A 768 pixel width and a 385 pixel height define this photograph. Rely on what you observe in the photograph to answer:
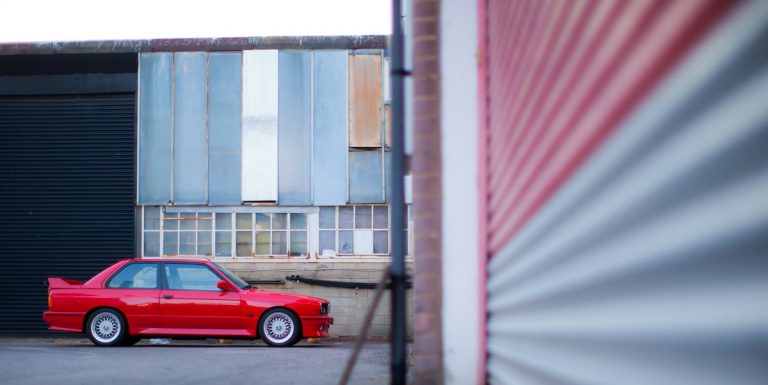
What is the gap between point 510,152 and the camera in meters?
2.83

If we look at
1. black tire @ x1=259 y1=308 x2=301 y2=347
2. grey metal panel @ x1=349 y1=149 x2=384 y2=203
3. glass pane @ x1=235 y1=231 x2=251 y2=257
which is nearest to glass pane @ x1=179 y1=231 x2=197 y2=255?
glass pane @ x1=235 y1=231 x2=251 y2=257

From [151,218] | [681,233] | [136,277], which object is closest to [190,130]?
[151,218]

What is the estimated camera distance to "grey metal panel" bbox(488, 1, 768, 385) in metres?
0.90

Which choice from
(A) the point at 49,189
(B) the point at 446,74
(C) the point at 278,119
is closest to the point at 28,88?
(A) the point at 49,189

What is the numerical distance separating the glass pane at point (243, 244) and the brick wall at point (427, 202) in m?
15.4

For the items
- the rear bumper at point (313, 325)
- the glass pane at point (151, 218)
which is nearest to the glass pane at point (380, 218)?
the glass pane at point (151, 218)

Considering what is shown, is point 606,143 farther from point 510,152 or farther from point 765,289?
point 510,152

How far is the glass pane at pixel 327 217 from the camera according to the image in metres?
18.8

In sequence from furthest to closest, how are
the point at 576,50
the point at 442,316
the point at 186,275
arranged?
the point at 186,275, the point at 442,316, the point at 576,50

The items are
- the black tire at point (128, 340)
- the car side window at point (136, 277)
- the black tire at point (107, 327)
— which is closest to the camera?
the black tire at point (107, 327)

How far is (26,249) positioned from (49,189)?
1486 millimetres

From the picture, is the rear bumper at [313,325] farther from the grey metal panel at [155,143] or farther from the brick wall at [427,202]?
the brick wall at [427,202]

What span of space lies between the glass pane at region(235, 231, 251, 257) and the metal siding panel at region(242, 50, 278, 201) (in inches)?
32.9

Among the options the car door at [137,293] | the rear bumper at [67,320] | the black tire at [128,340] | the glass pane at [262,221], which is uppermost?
the glass pane at [262,221]
